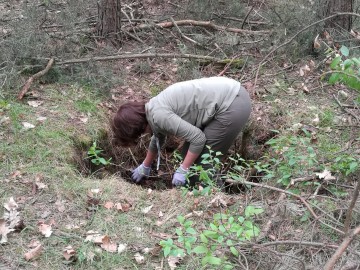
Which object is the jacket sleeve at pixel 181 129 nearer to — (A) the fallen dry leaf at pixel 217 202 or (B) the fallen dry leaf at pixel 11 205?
(A) the fallen dry leaf at pixel 217 202

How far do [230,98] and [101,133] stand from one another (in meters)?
1.77

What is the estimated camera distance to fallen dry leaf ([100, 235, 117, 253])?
314cm

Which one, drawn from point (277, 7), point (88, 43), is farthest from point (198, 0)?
point (88, 43)

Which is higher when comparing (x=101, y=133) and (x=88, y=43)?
(x=88, y=43)

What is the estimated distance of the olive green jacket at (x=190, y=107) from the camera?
3.75 metres

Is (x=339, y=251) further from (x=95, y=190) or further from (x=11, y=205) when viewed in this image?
(x=11, y=205)

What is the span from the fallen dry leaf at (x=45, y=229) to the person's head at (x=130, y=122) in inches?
41.1

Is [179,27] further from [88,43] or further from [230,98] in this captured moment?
[230,98]

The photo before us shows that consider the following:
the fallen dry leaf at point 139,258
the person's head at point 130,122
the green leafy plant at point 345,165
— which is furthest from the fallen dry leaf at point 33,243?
the green leafy plant at point 345,165

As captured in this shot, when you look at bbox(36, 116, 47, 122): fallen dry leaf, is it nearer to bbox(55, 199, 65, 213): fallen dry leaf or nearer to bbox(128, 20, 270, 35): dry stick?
bbox(55, 199, 65, 213): fallen dry leaf

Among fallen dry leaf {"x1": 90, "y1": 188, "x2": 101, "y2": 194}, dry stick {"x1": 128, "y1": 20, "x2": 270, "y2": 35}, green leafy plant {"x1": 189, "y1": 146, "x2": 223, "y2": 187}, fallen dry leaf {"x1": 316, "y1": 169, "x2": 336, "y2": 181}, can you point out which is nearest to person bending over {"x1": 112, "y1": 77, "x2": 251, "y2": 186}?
green leafy plant {"x1": 189, "y1": 146, "x2": 223, "y2": 187}

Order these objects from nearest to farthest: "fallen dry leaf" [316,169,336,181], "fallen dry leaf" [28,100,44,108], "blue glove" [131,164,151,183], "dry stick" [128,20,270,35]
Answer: "fallen dry leaf" [316,169,336,181] < "blue glove" [131,164,151,183] < "fallen dry leaf" [28,100,44,108] < "dry stick" [128,20,270,35]

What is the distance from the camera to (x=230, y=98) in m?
3.95

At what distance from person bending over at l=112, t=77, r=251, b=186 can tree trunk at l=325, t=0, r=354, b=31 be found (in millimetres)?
2709
